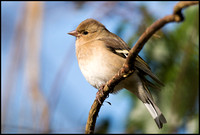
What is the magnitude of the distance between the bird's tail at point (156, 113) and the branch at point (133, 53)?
922 millimetres

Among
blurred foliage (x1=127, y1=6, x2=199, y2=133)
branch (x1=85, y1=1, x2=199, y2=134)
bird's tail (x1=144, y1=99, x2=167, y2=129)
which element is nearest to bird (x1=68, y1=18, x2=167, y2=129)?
bird's tail (x1=144, y1=99, x2=167, y2=129)

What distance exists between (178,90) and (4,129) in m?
2.56

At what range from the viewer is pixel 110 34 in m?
4.36

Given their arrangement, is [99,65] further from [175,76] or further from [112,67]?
[175,76]

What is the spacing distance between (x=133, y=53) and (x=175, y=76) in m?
1.81

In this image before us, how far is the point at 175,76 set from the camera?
374 centimetres

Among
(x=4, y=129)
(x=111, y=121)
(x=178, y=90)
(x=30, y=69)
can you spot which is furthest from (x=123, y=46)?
(x=4, y=129)

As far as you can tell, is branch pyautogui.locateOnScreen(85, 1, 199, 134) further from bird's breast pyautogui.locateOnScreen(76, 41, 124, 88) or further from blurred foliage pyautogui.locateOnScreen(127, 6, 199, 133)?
blurred foliage pyautogui.locateOnScreen(127, 6, 199, 133)

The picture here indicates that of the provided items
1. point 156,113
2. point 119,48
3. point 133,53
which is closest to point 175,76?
point 156,113

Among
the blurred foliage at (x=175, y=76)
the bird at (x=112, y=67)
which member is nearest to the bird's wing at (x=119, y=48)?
the bird at (x=112, y=67)

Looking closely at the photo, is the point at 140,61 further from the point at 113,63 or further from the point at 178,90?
the point at 178,90

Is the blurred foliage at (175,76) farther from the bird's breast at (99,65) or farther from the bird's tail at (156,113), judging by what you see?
the bird's breast at (99,65)

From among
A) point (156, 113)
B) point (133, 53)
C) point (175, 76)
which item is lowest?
point (156, 113)

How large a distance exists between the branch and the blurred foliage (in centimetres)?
105
